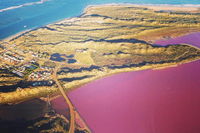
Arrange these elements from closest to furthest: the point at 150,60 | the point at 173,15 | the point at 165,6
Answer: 1. the point at 150,60
2. the point at 173,15
3. the point at 165,6

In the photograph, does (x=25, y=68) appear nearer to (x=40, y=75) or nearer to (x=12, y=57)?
(x=40, y=75)

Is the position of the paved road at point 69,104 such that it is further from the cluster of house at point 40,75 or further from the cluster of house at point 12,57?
the cluster of house at point 12,57

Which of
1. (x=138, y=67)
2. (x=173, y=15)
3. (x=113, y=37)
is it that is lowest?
(x=138, y=67)

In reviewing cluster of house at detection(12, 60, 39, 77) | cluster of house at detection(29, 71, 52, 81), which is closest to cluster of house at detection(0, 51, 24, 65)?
cluster of house at detection(12, 60, 39, 77)

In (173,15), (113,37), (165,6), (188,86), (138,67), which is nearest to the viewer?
(188,86)

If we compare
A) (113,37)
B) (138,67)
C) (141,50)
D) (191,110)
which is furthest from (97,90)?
(113,37)

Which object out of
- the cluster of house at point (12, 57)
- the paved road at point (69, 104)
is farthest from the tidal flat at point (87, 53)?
the paved road at point (69, 104)

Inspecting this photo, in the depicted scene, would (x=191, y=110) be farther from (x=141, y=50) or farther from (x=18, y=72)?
(x=18, y=72)

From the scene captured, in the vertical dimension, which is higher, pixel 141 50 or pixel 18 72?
pixel 141 50
